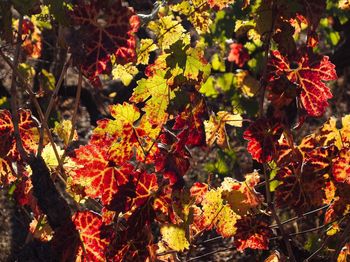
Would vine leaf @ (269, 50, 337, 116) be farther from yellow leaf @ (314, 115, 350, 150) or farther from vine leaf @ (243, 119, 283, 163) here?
yellow leaf @ (314, 115, 350, 150)

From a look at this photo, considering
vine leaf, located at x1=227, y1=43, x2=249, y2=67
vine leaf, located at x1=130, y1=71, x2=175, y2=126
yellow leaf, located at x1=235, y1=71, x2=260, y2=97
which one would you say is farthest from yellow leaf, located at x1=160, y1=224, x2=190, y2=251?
vine leaf, located at x1=227, y1=43, x2=249, y2=67

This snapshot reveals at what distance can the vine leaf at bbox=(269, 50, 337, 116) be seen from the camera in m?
1.90

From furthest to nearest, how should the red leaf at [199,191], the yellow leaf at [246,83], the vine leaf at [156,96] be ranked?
the yellow leaf at [246,83] → the red leaf at [199,191] → the vine leaf at [156,96]

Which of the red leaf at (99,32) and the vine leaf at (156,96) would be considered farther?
the vine leaf at (156,96)

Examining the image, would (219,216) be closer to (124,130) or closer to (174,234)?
(174,234)

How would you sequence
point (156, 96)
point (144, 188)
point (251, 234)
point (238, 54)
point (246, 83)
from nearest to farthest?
point (156, 96), point (144, 188), point (251, 234), point (246, 83), point (238, 54)

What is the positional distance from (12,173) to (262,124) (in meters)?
0.91

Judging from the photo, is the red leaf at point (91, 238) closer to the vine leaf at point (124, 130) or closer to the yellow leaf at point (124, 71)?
the vine leaf at point (124, 130)

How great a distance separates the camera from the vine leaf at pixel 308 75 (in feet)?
6.23

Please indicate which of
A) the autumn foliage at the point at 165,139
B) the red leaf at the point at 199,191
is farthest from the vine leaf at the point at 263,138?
the red leaf at the point at 199,191

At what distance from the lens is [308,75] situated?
195 cm

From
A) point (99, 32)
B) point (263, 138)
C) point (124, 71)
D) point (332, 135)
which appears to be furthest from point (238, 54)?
point (99, 32)

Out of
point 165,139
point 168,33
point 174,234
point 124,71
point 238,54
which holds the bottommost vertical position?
point 238,54

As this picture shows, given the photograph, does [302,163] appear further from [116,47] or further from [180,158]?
[116,47]
